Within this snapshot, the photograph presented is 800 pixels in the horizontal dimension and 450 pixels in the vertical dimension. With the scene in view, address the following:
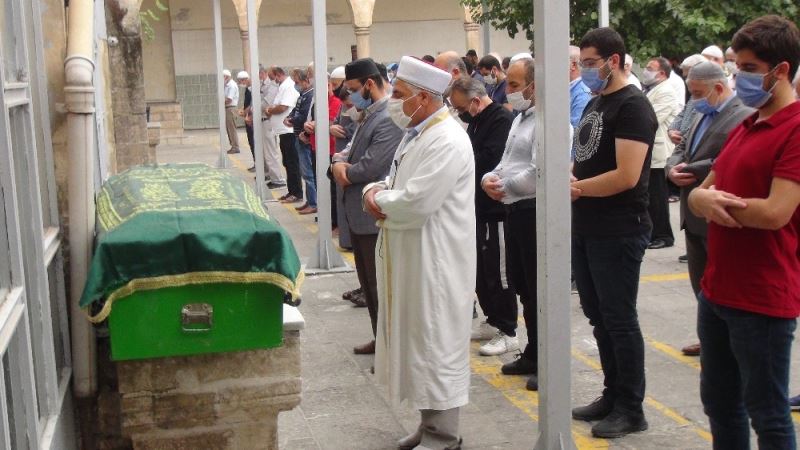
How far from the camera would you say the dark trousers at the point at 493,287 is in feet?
22.7

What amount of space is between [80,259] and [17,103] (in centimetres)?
89

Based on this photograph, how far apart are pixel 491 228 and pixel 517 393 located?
4.28 ft

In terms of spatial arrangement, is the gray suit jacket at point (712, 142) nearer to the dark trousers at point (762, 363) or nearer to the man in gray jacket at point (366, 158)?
the man in gray jacket at point (366, 158)

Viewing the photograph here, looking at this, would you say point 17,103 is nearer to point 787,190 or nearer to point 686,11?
point 787,190

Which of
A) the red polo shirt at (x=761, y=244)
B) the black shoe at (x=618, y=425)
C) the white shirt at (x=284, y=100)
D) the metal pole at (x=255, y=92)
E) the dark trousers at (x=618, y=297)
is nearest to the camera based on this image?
the red polo shirt at (x=761, y=244)

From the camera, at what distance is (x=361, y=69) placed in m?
7.16

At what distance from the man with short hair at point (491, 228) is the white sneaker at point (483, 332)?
26cm

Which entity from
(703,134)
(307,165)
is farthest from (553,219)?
(307,165)

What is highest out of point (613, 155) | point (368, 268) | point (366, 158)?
point (613, 155)

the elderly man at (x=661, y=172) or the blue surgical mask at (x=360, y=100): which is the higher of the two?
the blue surgical mask at (x=360, y=100)

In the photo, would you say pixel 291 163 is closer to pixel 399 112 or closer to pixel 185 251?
pixel 399 112

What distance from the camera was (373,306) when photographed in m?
6.68

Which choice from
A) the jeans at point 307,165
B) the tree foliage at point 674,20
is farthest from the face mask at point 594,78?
the tree foliage at point 674,20

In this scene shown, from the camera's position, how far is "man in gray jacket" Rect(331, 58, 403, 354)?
6812 mm
